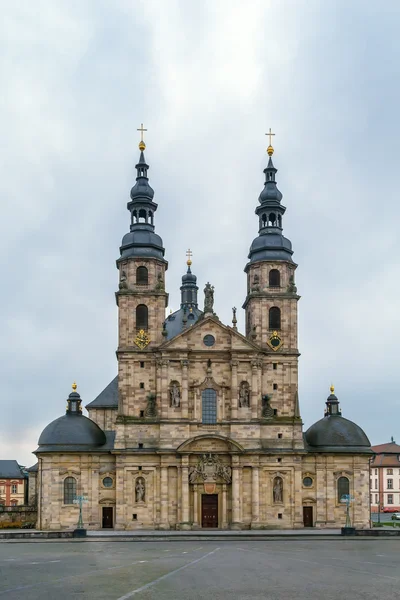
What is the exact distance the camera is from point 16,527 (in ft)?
246

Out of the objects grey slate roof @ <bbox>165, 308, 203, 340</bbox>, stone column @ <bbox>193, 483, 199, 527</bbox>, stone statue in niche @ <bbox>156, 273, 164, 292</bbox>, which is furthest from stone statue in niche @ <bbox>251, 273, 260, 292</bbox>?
grey slate roof @ <bbox>165, 308, 203, 340</bbox>

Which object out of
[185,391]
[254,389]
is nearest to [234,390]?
[254,389]

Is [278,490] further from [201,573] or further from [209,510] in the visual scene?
[201,573]

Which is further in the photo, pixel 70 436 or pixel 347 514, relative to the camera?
pixel 70 436

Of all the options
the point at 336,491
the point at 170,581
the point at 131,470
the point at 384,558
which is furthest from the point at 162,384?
the point at 170,581

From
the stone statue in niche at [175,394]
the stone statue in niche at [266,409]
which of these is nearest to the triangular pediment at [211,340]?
the stone statue in niche at [175,394]

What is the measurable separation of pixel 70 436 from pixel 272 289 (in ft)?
70.0

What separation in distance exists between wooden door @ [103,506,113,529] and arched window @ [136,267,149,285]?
19.0m

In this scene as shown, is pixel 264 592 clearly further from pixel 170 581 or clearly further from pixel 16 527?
pixel 16 527

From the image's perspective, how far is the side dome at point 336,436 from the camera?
7156 cm

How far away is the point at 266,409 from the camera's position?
233 ft

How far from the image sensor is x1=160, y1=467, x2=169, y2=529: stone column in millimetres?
68125

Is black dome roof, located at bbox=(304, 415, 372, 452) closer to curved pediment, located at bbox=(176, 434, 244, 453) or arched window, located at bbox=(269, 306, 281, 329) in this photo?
curved pediment, located at bbox=(176, 434, 244, 453)

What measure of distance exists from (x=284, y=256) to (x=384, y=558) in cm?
4039
